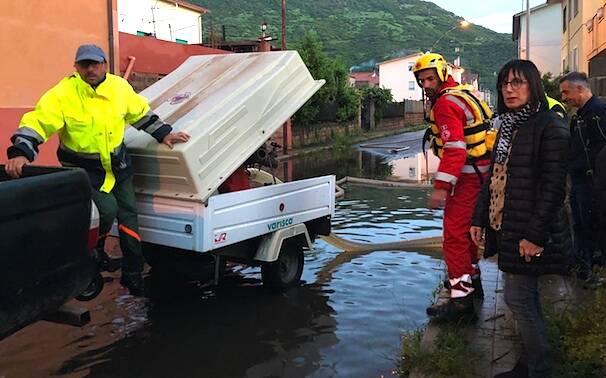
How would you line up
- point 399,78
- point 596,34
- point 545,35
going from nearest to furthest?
point 596,34, point 545,35, point 399,78

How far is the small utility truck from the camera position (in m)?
4.98

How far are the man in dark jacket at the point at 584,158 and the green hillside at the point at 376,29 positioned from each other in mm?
72903

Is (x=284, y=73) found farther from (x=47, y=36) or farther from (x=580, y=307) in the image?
(x=47, y=36)

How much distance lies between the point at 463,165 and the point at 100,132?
273cm

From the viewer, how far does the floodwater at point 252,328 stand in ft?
14.6

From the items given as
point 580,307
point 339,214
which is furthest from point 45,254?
point 339,214

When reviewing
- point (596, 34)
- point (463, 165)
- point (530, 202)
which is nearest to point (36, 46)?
point (463, 165)

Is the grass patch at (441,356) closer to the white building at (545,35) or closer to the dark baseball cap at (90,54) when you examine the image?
the dark baseball cap at (90,54)

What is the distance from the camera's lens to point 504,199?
3418 millimetres

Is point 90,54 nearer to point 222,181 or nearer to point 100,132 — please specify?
point 100,132

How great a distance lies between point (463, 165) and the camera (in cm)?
455

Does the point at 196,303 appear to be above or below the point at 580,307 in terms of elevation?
below

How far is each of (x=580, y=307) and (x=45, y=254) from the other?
11.1 ft

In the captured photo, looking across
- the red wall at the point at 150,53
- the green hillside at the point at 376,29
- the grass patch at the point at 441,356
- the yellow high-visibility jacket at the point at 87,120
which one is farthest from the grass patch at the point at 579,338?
the green hillside at the point at 376,29
